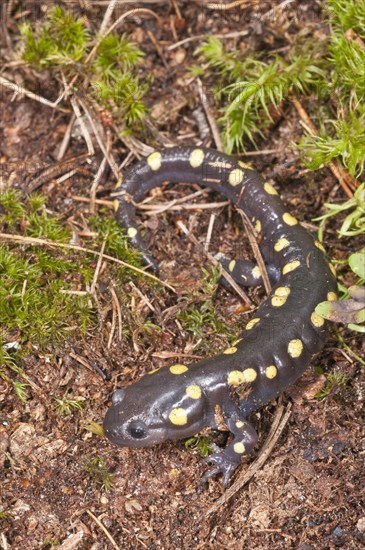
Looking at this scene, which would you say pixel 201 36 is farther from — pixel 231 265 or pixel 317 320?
pixel 317 320

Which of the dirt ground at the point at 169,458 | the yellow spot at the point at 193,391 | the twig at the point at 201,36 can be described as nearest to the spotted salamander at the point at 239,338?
the yellow spot at the point at 193,391

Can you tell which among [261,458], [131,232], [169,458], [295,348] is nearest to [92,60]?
[131,232]

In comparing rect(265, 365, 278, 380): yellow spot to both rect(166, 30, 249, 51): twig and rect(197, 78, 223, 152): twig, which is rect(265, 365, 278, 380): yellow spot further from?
rect(166, 30, 249, 51): twig

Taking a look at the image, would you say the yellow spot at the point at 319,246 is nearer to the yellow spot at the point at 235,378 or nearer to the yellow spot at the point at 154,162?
the yellow spot at the point at 235,378

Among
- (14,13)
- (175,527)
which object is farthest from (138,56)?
(175,527)

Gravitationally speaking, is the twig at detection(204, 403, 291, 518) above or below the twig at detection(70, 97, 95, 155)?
below

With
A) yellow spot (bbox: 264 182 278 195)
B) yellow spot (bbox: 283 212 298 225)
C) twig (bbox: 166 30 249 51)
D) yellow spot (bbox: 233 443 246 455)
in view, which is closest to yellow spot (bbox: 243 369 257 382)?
yellow spot (bbox: 233 443 246 455)

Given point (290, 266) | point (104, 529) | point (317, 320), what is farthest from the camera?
point (290, 266)
